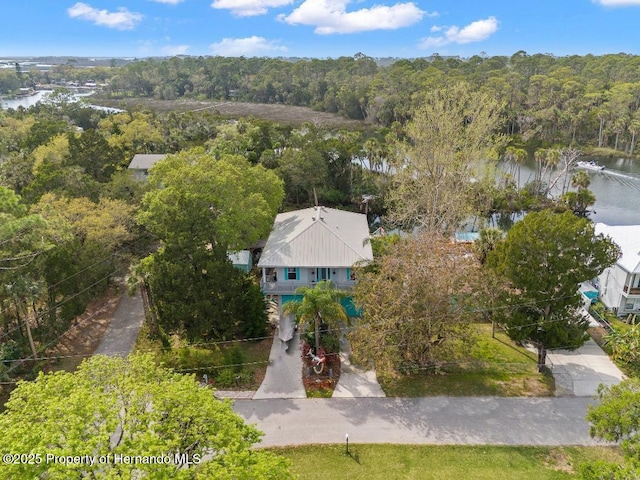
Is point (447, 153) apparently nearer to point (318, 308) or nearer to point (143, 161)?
point (318, 308)

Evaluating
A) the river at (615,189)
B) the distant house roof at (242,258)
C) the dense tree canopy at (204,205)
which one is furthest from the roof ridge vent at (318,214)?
the river at (615,189)

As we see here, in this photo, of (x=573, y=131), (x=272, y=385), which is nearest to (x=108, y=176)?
(x=272, y=385)

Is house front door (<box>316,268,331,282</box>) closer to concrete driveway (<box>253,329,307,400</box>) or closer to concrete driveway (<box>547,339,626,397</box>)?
concrete driveway (<box>253,329,307,400</box>)

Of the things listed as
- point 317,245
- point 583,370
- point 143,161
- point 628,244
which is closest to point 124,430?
point 317,245

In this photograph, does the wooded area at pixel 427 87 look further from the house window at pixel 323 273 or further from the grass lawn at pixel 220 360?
the grass lawn at pixel 220 360

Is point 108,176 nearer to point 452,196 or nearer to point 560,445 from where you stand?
point 452,196

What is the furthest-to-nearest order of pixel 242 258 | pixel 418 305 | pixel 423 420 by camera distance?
pixel 242 258 < pixel 418 305 < pixel 423 420
